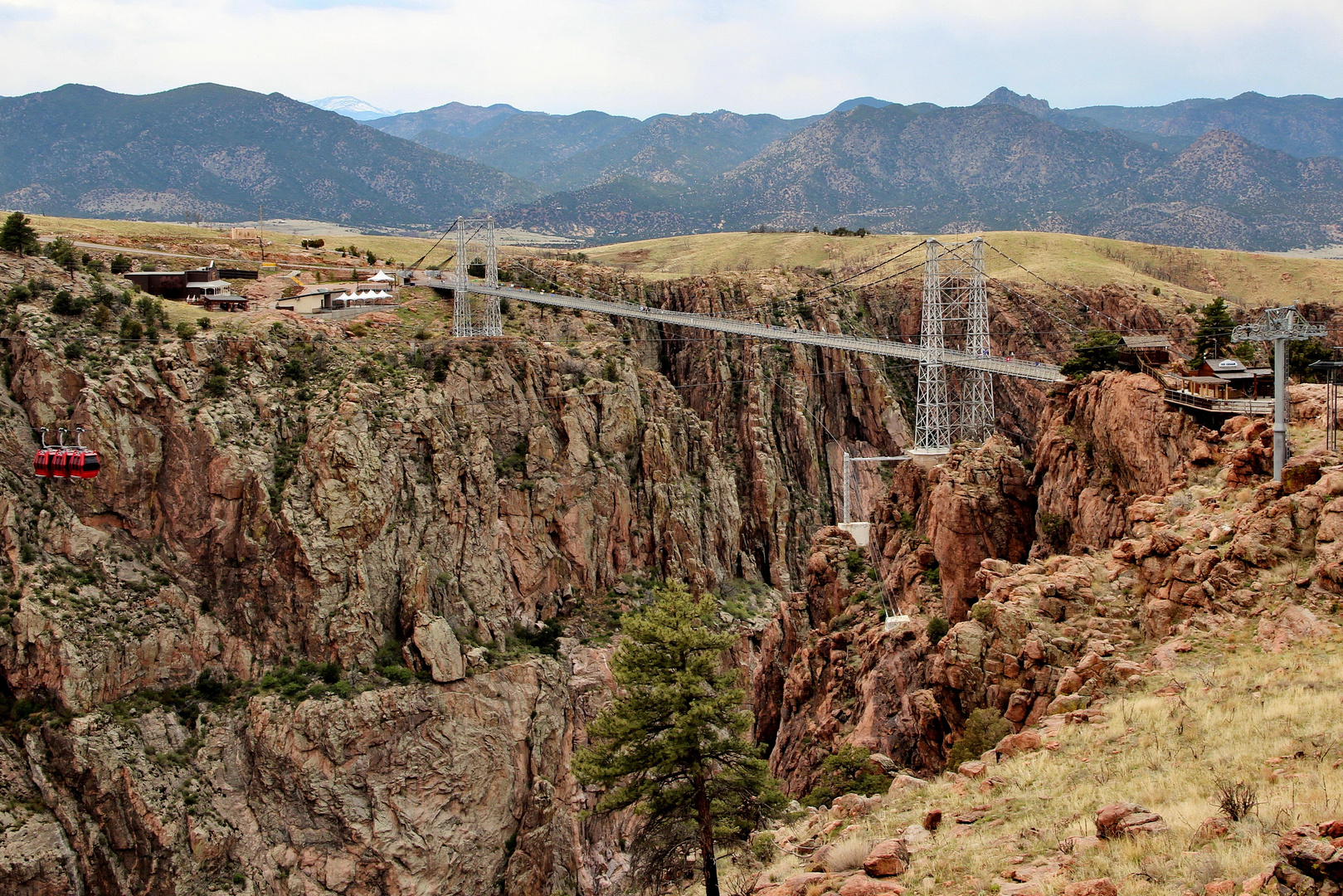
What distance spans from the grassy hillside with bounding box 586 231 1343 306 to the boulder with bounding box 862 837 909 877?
88.3m

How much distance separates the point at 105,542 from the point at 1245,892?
5024 cm

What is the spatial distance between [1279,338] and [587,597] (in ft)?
161

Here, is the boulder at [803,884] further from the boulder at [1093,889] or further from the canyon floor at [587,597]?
the boulder at [1093,889]

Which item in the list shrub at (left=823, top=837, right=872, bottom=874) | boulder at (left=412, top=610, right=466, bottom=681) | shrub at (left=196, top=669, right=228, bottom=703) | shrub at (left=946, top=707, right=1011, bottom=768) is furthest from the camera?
boulder at (left=412, top=610, right=466, bottom=681)

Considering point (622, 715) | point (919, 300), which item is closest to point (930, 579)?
point (622, 715)

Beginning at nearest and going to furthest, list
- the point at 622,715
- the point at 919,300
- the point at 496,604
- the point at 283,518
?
the point at 622,715
the point at 283,518
the point at 496,604
the point at 919,300

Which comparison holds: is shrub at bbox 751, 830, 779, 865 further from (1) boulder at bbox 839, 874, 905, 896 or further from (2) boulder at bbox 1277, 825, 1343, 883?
(2) boulder at bbox 1277, 825, 1343, 883

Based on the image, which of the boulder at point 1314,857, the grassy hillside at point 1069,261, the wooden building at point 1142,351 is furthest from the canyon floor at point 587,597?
the grassy hillside at point 1069,261

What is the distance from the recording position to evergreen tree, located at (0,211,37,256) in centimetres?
5806

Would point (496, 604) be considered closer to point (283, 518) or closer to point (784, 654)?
point (283, 518)

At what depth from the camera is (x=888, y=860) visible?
14.4 m

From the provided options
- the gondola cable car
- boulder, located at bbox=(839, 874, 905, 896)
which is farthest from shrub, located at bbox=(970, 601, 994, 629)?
the gondola cable car

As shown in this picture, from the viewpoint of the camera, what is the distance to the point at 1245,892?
10.6m

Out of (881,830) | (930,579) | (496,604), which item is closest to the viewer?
(881,830)
